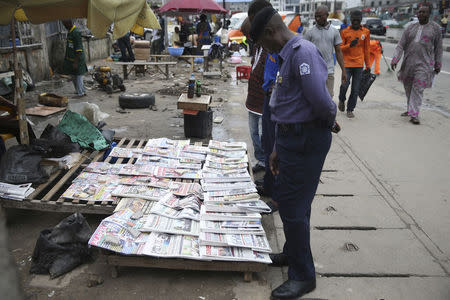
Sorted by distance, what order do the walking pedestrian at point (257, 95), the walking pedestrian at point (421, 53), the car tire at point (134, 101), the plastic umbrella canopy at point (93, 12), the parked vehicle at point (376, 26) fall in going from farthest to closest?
the parked vehicle at point (376, 26) → the car tire at point (134, 101) → the walking pedestrian at point (421, 53) → the walking pedestrian at point (257, 95) → the plastic umbrella canopy at point (93, 12)

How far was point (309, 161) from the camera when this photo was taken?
2172 mm

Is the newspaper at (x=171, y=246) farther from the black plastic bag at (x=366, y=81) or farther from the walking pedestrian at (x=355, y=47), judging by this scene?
the black plastic bag at (x=366, y=81)

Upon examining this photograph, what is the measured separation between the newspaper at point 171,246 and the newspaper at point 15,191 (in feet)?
4.66

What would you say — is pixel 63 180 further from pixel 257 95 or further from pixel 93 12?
pixel 257 95

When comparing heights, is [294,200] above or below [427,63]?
below

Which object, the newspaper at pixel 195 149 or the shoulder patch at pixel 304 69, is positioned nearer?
the shoulder patch at pixel 304 69

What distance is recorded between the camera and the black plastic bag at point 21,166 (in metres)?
3.39

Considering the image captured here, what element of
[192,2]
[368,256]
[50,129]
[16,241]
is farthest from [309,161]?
[192,2]

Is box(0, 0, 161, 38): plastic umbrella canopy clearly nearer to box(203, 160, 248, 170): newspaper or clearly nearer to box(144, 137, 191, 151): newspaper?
box(144, 137, 191, 151): newspaper

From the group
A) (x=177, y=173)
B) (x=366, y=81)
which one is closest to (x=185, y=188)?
(x=177, y=173)

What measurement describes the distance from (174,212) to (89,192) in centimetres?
95

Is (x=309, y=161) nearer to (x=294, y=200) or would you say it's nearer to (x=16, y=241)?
(x=294, y=200)

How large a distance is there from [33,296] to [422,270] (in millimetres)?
2976

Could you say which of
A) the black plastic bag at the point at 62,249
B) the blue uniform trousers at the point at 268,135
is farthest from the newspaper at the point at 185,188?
the black plastic bag at the point at 62,249
